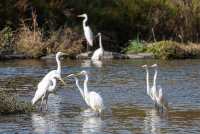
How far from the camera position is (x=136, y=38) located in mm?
43500

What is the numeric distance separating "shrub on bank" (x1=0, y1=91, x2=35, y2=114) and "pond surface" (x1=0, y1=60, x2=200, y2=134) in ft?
0.69

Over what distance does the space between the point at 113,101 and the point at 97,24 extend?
72.8 feet

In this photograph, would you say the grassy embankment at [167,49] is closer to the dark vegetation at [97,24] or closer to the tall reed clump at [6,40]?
the dark vegetation at [97,24]

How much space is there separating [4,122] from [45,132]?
1617 millimetres

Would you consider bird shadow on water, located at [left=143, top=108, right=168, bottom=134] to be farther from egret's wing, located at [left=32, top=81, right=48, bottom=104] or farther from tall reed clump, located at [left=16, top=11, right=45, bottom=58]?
tall reed clump, located at [left=16, top=11, right=45, bottom=58]

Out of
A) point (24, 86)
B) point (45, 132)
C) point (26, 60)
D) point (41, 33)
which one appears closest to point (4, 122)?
point (45, 132)

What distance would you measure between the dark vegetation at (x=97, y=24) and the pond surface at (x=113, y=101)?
4.44 meters

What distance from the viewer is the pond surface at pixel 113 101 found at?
59.0 ft

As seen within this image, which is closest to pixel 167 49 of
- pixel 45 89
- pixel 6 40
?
pixel 6 40

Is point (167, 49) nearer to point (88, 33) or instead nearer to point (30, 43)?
point (88, 33)

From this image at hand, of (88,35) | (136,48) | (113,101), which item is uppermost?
(88,35)

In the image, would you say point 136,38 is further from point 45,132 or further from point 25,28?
point 45,132

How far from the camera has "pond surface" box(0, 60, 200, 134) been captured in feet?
59.0

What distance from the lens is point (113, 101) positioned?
22.4 metres
